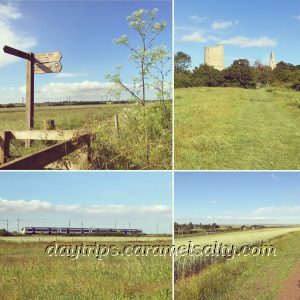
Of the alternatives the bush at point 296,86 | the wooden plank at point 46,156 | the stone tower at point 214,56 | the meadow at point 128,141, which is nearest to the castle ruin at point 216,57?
the stone tower at point 214,56

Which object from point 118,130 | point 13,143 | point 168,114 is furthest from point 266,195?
point 13,143

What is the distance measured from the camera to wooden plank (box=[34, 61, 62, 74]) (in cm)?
505

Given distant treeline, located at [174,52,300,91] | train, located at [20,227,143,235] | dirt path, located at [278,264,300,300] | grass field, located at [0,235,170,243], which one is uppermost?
distant treeline, located at [174,52,300,91]

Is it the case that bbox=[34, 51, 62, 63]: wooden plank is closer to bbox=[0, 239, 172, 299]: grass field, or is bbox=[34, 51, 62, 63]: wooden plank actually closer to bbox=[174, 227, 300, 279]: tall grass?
bbox=[0, 239, 172, 299]: grass field

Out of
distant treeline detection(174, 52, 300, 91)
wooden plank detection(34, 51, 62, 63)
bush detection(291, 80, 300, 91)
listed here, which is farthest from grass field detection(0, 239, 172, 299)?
bush detection(291, 80, 300, 91)

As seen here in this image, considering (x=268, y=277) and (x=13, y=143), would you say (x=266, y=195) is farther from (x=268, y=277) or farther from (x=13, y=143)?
(x=13, y=143)

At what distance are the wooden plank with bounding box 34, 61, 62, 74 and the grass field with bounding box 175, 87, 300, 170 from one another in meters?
1.34

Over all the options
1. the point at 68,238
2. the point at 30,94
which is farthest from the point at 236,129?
the point at 30,94

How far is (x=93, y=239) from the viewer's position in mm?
5109

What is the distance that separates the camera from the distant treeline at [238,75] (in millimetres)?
4984

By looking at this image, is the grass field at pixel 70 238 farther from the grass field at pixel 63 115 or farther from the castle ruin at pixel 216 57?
the castle ruin at pixel 216 57

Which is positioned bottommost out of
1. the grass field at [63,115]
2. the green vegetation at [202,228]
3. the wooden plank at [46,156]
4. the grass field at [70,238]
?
the grass field at [70,238]

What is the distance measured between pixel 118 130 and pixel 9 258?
193 centimetres

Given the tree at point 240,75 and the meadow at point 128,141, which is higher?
the tree at point 240,75
